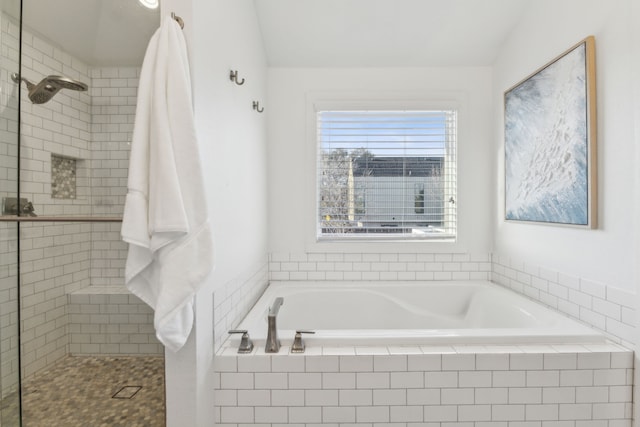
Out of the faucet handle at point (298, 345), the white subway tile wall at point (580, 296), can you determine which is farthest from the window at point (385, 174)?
the faucet handle at point (298, 345)

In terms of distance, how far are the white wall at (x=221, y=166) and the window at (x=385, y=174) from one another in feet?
2.00

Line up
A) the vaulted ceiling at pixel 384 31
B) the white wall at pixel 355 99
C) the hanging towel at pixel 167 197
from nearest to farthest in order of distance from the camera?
the hanging towel at pixel 167 197, the vaulted ceiling at pixel 384 31, the white wall at pixel 355 99

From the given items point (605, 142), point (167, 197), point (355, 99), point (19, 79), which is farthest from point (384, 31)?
point (19, 79)

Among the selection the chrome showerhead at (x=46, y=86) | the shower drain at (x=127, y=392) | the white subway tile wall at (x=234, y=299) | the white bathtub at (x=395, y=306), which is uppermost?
the chrome showerhead at (x=46, y=86)

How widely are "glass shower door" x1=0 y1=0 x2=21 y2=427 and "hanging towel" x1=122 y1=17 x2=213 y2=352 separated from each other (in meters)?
0.62

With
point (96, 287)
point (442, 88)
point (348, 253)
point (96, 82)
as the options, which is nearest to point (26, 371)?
point (96, 287)

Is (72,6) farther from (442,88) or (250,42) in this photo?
(442,88)

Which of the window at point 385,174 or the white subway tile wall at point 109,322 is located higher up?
the window at point 385,174

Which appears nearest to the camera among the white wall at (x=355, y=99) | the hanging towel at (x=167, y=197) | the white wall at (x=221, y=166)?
the hanging towel at (x=167, y=197)

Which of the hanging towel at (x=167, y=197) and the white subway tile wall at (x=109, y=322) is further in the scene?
the white subway tile wall at (x=109, y=322)

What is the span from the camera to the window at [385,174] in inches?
96.2

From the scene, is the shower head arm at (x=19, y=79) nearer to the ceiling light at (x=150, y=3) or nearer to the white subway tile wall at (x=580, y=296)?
the ceiling light at (x=150, y=3)

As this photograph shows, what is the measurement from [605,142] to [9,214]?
259cm

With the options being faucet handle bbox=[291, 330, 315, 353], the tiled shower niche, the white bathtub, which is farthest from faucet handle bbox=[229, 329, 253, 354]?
the tiled shower niche
